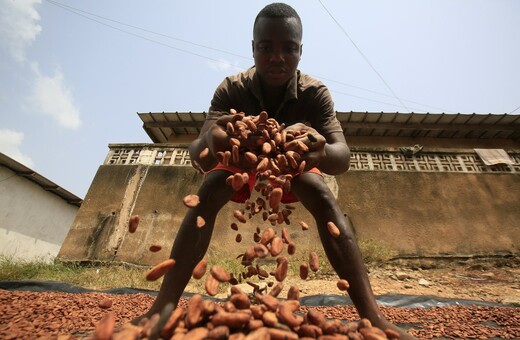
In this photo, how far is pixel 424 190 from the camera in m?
5.34

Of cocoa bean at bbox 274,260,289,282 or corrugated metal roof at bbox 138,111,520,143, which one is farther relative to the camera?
corrugated metal roof at bbox 138,111,520,143

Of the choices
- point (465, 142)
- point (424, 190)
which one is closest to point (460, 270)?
point (424, 190)

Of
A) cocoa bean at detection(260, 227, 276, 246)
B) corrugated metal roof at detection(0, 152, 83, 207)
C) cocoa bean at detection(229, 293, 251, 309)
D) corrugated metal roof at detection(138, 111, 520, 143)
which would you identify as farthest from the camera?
corrugated metal roof at detection(0, 152, 83, 207)

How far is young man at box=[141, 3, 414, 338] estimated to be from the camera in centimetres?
118

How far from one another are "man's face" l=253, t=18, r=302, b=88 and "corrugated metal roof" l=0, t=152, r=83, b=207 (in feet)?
27.8

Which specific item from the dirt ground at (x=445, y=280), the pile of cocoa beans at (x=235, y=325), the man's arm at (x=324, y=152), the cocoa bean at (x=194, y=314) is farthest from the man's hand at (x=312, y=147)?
the dirt ground at (x=445, y=280)

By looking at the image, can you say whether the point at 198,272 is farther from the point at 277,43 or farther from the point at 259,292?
the point at 277,43

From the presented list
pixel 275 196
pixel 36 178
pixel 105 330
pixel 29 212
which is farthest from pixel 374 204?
pixel 29 212

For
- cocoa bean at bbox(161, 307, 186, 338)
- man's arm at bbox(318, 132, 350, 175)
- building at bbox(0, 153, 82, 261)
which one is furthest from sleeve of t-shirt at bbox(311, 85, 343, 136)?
building at bbox(0, 153, 82, 261)

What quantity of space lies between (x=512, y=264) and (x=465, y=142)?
11.5 feet

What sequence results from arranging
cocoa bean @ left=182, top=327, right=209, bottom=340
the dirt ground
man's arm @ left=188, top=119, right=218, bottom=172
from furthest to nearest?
1. the dirt ground
2. man's arm @ left=188, top=119, right=218, bottom=172
3. cocoa bean @ left=182, top=327, right=209, bottom=340

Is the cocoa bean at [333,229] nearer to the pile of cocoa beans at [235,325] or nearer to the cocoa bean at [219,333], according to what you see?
the pile of cocoa beans at [235,325]

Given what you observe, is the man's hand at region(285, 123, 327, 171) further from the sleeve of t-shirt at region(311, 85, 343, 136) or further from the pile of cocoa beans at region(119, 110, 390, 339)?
the sleeve of t-shirt at region(311, 85, 343, 136)

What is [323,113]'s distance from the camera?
5.80ft
